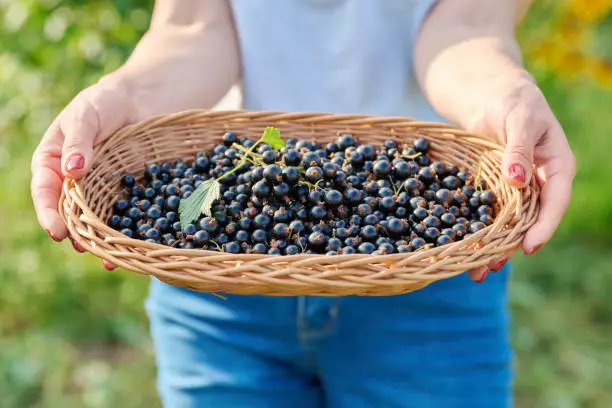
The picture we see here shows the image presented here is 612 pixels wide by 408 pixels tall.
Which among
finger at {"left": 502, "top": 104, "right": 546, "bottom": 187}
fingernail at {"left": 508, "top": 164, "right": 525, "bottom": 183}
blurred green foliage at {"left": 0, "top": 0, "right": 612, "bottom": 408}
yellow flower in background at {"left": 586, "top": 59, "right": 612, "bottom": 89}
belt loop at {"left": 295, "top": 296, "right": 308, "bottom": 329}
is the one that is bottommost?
blurred green foliage at {"left": 0, "top": 0, "right": 612, "bottom": 408}

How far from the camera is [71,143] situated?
123 centimetres

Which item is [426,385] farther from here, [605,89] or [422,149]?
[605,89]

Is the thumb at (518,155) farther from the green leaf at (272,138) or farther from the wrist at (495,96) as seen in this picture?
the green leaf at (272,138)

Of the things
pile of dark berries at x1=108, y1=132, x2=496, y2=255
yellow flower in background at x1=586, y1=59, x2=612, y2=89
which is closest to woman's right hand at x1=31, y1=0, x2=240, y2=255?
pile of dark berries at x1=108, y1=132, x2=496, y2=255

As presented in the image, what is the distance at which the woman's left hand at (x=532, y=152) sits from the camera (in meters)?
1.19

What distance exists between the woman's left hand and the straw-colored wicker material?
23mm

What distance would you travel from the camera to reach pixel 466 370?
1.43 metres

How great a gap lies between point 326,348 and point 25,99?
177 centimetres

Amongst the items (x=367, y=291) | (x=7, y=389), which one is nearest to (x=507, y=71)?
(x=367, y=291)

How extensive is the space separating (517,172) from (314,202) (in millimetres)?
316

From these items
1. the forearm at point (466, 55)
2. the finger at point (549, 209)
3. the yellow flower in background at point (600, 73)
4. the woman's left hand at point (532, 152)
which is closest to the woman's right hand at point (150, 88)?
the forearm at point (466, 55)

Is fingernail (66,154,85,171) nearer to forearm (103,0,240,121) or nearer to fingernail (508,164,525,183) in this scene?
forearm (103,0,240,121)

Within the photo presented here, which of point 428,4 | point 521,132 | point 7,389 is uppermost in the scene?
point 428,4

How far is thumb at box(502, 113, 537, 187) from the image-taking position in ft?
3.87
